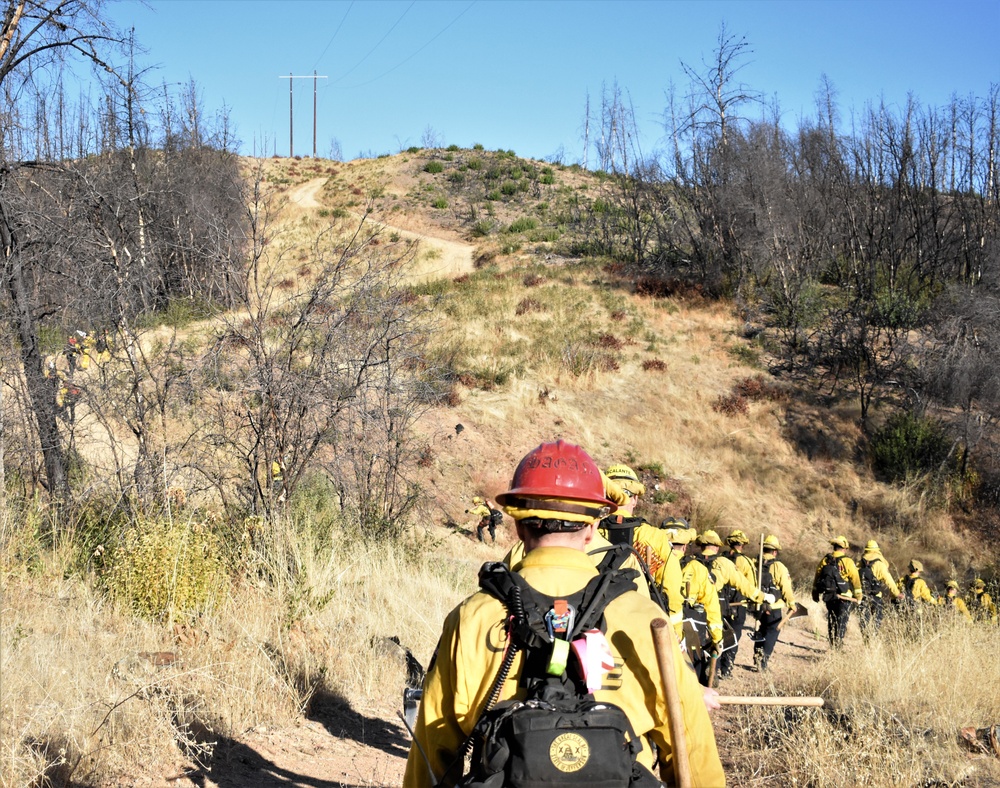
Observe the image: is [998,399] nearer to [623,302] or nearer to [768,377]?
[768,377]

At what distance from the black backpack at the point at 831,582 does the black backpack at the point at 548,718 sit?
396 inches

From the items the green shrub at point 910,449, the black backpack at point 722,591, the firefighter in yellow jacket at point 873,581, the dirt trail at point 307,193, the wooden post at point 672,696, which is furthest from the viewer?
the dirt trail at point 307,193

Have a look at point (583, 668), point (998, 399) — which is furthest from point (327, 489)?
point (998, 399)

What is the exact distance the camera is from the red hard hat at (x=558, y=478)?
2.43 meters

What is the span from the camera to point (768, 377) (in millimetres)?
27469

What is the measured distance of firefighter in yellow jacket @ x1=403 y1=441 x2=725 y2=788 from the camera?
215 centimetres

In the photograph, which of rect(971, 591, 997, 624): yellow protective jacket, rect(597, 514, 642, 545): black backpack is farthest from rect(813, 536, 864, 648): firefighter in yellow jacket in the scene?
rect(597, 514, 642, 545): black backpack

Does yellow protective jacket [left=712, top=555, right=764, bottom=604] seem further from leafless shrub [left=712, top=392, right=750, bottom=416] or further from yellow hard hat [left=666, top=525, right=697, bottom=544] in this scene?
leafless shrub [left=712, top=392, right=750, bottom=416]

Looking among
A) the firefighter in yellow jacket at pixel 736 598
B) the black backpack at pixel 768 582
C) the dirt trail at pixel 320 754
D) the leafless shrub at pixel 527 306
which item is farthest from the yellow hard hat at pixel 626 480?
the leafless shrub at pixel 527 306

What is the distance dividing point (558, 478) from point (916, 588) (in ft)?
41.5

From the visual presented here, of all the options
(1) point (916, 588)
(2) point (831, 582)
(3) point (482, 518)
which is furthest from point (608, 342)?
(2) point (831, 582)

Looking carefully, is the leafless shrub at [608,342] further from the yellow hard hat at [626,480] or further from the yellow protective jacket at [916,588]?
the yellow hard hat at [626,480]

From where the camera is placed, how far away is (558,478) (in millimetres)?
2438

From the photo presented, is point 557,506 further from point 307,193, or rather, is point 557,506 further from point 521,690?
point 307,193
